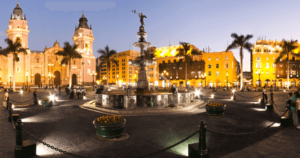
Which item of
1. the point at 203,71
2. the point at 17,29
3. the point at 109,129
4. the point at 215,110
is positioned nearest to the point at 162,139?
the point at 109,129

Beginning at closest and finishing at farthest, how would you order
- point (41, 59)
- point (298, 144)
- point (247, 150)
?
point (247, 150)
point (298, 144)
point (41, 59)

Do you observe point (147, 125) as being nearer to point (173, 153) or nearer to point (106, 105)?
point (173, 153)

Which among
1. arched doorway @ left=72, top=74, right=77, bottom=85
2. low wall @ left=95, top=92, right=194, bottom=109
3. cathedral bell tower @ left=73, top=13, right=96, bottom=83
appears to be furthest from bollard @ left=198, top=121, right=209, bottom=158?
arched doorway @ left=72, top=74, right=77, bottom=85

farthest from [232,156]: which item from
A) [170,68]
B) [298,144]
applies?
[170,68]

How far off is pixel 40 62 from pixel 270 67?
285 feet

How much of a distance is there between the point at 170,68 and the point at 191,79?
36.5 ft

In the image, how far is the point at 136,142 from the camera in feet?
19.6

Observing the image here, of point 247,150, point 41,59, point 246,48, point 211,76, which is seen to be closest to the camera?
point 247,150

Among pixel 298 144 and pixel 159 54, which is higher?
pixel 159 54

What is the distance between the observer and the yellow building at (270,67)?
6066cm

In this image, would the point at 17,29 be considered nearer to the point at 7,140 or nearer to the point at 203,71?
the point at 7,140

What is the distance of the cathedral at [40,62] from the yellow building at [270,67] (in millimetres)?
63895

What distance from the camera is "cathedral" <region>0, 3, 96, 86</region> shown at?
2135 inches

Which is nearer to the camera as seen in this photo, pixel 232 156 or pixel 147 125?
pixel 232 156
